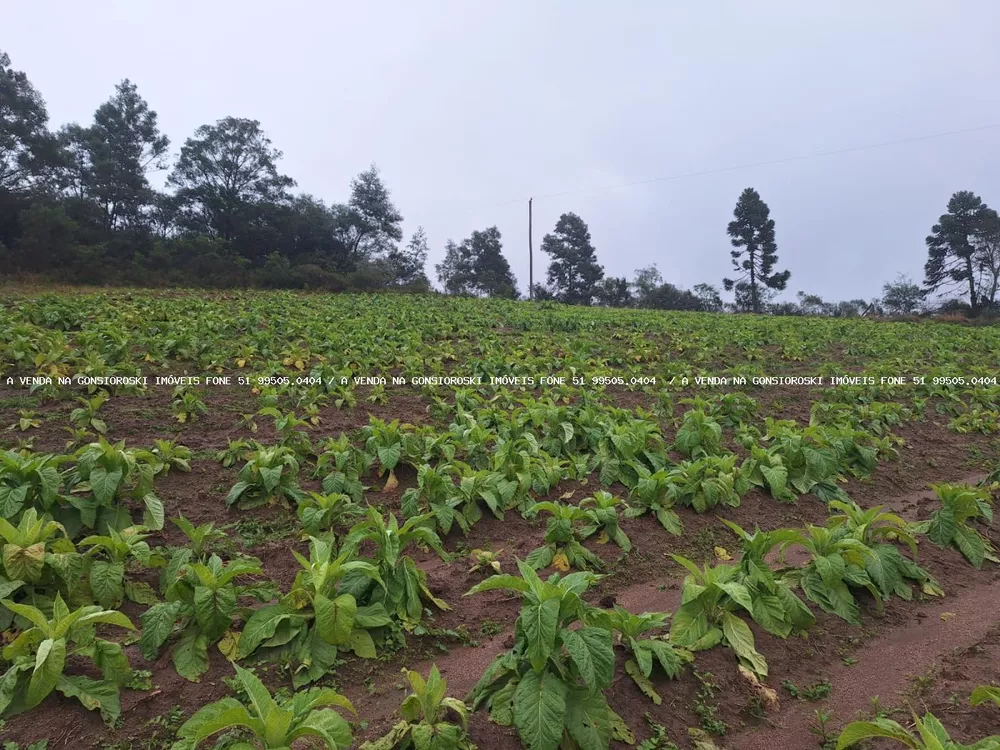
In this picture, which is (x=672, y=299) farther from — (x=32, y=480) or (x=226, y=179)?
(x=32, y=480)

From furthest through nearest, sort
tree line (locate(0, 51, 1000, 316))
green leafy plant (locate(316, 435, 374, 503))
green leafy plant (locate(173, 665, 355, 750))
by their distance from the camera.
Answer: tree line (locate(0, 51, 1000, 316))
green leafy plant (locate(316, 435, 374, 503))
green leafy plant (locate(173, 665, 355, 750))

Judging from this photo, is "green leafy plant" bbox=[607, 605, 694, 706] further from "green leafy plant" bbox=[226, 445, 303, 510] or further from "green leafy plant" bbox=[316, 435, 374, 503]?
"green leafy plant" bbox=[226, 445, 303, 510]

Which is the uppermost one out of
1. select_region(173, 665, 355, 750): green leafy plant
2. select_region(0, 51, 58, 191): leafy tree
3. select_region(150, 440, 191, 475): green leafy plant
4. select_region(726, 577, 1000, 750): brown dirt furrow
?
select_region(0, 51, 58, 191): leafy tree

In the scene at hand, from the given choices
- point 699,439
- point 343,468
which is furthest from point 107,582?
point 699,439

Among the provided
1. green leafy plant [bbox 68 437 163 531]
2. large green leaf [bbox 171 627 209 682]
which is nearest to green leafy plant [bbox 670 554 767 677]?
large green leaf [bbox 171 627 209 682]

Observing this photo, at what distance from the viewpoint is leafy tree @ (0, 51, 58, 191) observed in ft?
87.3

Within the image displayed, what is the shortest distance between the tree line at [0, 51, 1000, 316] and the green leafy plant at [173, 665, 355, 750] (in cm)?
2803

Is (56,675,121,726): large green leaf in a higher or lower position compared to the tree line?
lower

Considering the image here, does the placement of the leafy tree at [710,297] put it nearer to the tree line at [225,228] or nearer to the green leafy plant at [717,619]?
the tree line at [225,228]

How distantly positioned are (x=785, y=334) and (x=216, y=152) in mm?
37113

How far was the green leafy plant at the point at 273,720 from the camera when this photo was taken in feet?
5.88

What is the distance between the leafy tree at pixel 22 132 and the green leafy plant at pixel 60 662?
33.1 m

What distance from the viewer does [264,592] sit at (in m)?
2.96

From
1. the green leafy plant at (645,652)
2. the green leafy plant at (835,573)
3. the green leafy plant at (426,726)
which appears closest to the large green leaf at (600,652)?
the green leafy plant at (645,652)
